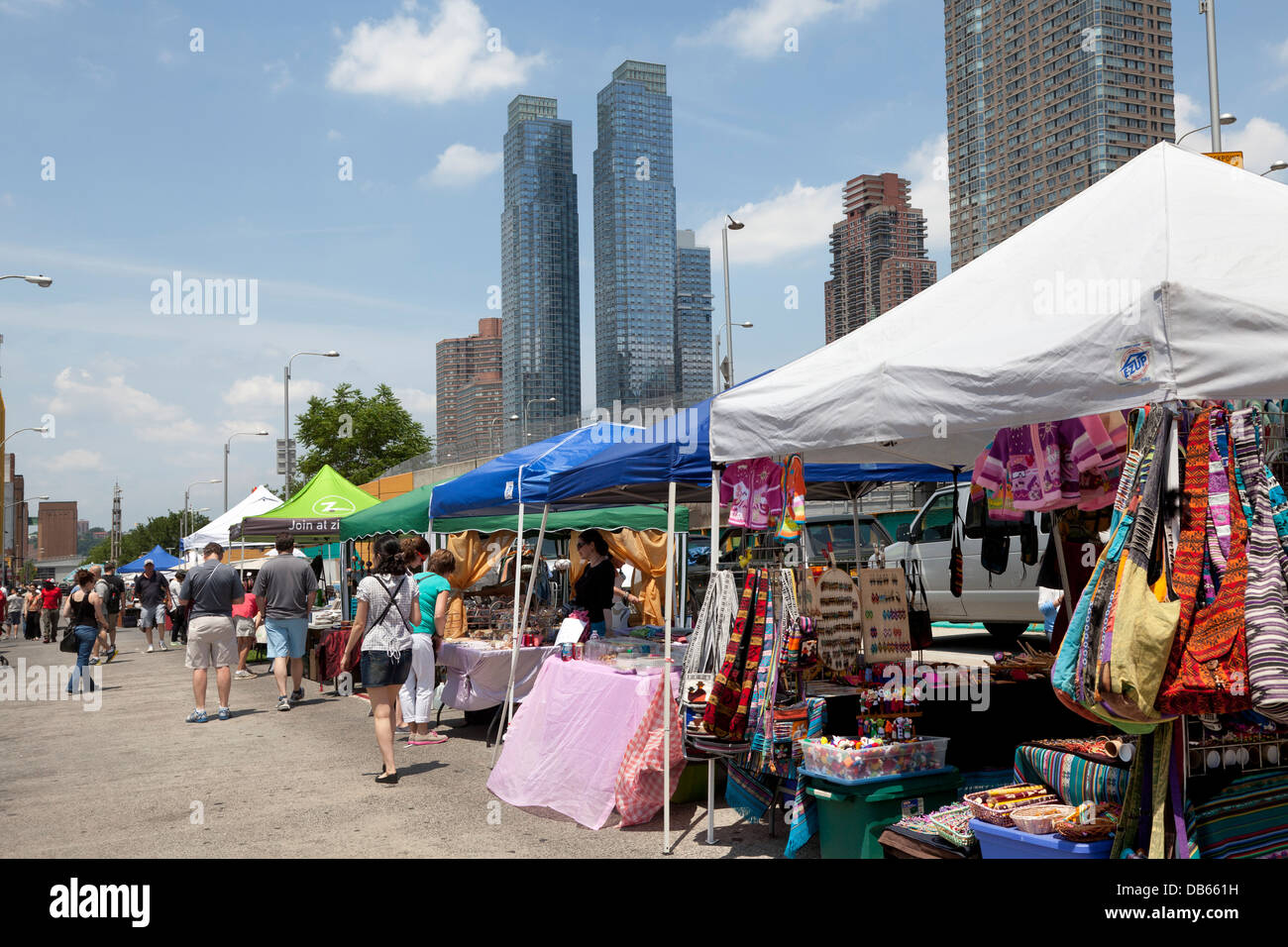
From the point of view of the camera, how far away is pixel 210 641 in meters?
11.2

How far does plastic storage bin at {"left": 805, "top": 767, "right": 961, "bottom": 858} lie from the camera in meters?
4.91

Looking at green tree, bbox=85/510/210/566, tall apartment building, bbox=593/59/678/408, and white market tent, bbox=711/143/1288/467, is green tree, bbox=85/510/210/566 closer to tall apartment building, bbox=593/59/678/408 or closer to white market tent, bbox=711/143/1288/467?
tall apartment building, bbox=593/59/678/408

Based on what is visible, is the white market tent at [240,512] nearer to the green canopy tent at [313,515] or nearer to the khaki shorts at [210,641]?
the green canopy tent at [313,515]

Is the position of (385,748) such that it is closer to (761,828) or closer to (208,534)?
(761,828)

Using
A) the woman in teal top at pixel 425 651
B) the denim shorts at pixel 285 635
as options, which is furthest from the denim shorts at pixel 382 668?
the denim shorts at pixel 285 635

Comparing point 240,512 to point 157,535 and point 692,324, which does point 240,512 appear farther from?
point 157,535

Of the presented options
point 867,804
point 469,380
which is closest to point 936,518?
point 867,804

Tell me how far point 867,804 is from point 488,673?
5461 millimetres

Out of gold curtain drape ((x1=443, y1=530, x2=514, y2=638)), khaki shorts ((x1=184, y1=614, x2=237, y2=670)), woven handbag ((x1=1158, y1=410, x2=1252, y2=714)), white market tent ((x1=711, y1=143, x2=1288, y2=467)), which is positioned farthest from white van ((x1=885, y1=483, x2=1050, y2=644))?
woven handbag ((x1=1158, y1=410, x2=1252, y2=714))

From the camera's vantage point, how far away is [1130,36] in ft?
164

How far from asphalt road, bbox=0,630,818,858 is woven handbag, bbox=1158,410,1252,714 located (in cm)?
286

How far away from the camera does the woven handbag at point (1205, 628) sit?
321 centimetres
